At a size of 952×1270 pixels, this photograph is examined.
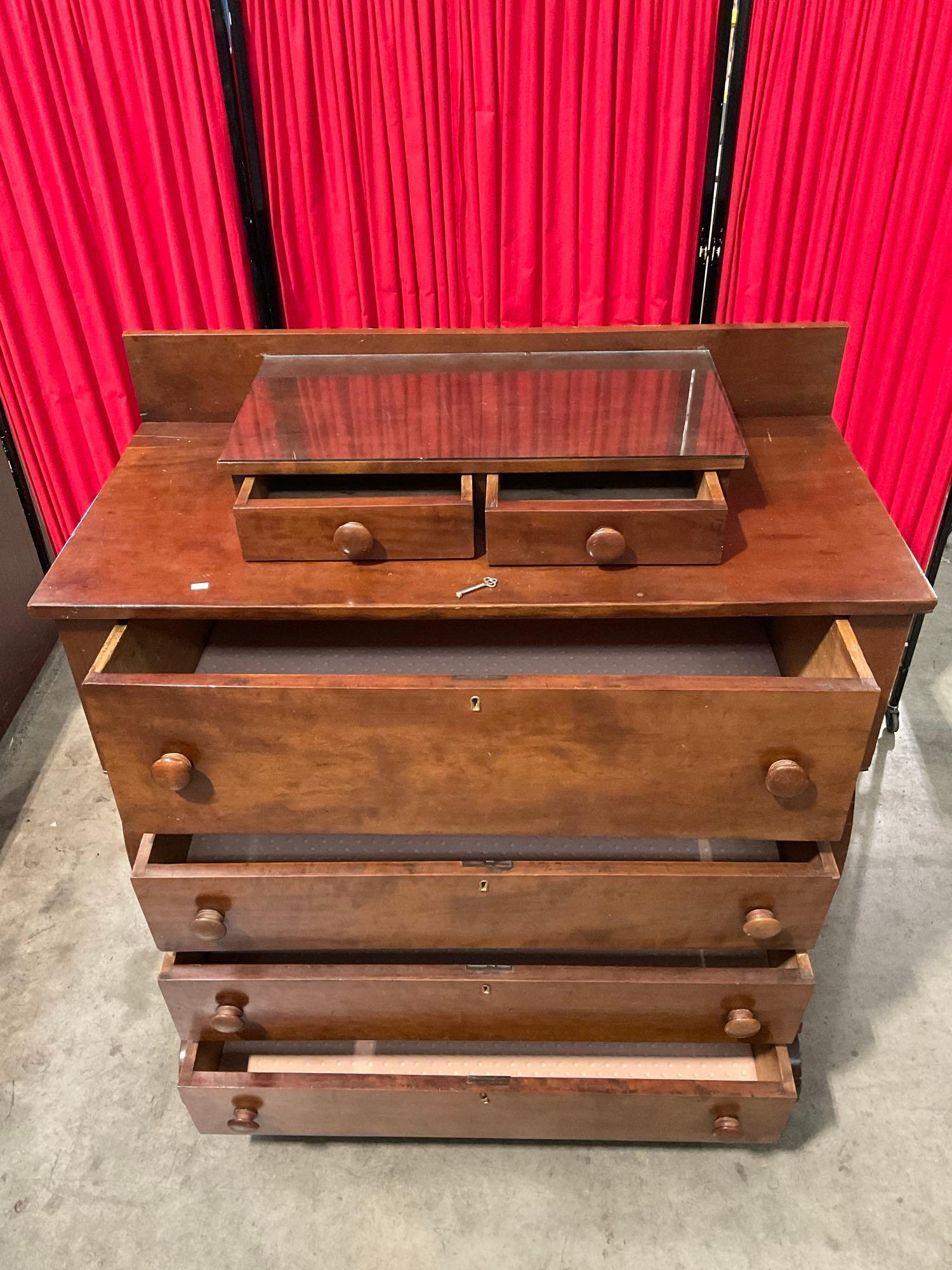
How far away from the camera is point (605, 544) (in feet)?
3.80

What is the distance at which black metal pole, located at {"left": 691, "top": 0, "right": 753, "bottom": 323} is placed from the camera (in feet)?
4.38

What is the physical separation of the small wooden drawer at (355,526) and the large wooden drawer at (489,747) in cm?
18

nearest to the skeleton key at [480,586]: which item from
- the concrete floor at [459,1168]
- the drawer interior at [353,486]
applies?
the drawer interior at [353,486]

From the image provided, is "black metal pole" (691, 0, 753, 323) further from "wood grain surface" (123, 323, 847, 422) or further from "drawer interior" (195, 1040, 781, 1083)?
"drawer interior" (195, 1040, 781, 1083)

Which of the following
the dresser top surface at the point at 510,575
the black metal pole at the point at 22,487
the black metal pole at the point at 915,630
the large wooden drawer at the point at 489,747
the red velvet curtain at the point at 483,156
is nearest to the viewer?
the large wooden drawer at the point at 489,747

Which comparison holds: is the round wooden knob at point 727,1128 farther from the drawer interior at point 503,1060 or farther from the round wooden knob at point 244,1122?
the round wooden knob at point 244,1122

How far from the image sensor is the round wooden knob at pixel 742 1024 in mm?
1249

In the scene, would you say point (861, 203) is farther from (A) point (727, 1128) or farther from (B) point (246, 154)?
(A) point (727, 1128)

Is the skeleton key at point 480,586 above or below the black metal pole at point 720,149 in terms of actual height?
below

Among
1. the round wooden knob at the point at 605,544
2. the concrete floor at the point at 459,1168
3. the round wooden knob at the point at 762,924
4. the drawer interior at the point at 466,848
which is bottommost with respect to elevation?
the concrete floor at the point at 459,1168

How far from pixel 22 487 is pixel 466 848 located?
4.57ft

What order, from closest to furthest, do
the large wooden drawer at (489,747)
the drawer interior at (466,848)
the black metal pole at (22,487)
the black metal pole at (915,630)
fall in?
1. the large wooden drawer at (489,747)
2. the drawer interior at (466,848)
3. the black metal pole at (915,630)
4. the black metal pole at (22,487)

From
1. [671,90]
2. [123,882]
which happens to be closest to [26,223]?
[671,90]

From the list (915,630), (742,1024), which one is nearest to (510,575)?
(742,1024)
